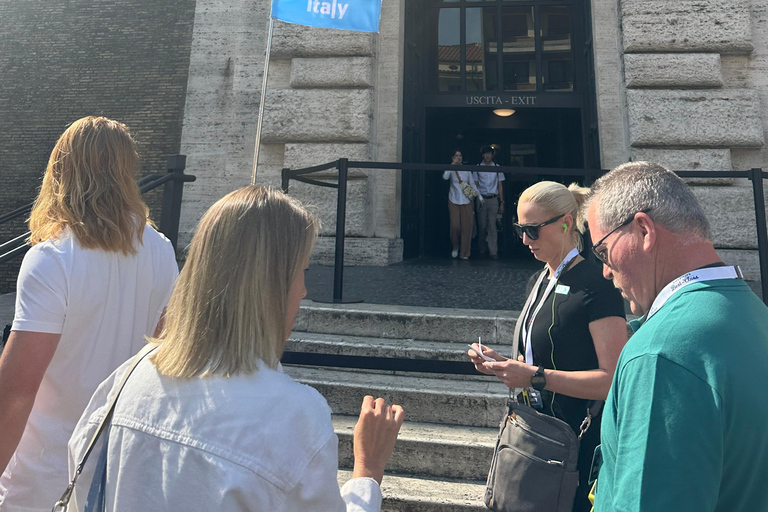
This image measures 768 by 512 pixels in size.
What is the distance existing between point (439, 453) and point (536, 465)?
1514mm

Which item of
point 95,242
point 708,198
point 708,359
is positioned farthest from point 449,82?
point 708,359

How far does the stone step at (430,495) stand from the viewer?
2.92m

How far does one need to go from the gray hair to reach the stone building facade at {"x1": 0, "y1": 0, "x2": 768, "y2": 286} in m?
5.96

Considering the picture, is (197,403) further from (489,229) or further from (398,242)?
(489,229)

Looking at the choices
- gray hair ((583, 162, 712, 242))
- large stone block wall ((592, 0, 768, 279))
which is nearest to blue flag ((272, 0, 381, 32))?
large stone block wall ((592, 0, 768, 279))

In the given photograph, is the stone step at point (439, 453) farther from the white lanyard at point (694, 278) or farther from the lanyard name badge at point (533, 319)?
the white lanyard at point (694, 278)

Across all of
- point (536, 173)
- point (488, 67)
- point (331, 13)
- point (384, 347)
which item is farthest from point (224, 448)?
point (488, 67)

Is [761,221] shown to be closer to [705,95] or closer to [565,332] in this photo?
[705,95]

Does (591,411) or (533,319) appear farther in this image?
(533,319)

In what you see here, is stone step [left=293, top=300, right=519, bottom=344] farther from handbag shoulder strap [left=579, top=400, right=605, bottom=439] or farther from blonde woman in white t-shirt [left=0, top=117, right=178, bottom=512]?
blonde woman in white t-shirt [left=0, top=117, right=178, bottom=512]

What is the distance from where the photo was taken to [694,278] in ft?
3.69

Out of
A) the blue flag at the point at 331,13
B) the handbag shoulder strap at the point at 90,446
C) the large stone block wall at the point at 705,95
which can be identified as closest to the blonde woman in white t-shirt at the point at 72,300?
the handbag shoulder strap at the point at 90,446

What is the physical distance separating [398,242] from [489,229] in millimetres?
2636

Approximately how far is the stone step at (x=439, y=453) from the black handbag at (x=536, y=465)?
1.30 meters
